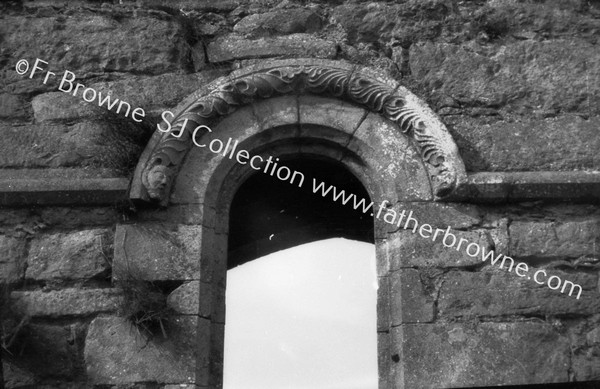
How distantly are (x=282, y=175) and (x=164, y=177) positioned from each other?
3.01ft

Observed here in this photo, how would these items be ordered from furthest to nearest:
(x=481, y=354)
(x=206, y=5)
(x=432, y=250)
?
1. (x=206, y=5)
2. (x=432, y=250)
3. (x=481, y=354)

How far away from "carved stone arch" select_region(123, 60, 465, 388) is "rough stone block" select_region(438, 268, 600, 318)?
260 mm

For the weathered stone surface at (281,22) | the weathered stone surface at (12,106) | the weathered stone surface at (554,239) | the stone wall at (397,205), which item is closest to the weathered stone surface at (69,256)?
the stone wall at (397,205)

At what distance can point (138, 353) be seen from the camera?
15.2ft

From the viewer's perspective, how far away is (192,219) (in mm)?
4953

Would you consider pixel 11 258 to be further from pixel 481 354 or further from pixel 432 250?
pixel 481 354

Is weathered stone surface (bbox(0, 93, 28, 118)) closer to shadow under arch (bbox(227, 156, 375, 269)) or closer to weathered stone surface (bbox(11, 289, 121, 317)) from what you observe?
weathered stone surface (bbox(11, 289, 121, 317))

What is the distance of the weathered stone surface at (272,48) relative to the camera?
5438mm

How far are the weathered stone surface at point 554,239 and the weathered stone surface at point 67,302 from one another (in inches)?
90.5

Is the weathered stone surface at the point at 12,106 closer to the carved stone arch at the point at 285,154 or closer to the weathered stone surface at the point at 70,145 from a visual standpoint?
the weathered stone surface at the point at 70,145

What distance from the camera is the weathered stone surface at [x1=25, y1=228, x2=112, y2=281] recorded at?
16.0ft

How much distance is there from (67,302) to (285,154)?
158cm

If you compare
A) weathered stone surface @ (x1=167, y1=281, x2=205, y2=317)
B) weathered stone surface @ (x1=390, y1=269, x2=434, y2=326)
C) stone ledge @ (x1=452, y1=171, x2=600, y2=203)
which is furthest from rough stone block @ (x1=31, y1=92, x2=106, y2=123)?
stone ledge @ (x1=452, y1=171, x2=600, y2=203)

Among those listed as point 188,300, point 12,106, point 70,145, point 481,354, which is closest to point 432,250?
point 481,354
